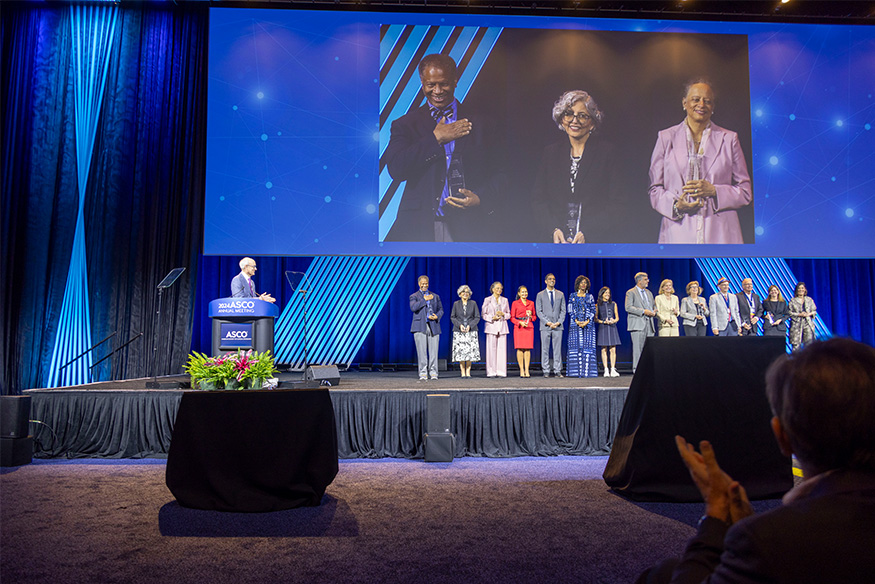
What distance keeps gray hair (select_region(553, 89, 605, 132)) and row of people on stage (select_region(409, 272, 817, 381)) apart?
2.07 meters

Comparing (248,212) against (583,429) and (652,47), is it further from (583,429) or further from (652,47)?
(652,47)

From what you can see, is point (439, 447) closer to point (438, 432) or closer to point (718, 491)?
point (438, 432)

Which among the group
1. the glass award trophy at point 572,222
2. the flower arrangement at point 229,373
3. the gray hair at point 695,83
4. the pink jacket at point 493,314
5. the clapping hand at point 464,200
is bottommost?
the flower arrangement at point 229,373

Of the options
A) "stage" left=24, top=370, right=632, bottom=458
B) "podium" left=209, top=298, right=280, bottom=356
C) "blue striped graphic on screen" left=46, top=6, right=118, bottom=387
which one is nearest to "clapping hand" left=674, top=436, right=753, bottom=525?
"stage" left=24, top=370, right=632, bottom=458

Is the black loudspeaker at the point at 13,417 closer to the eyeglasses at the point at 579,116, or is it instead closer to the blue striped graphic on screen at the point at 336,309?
the blue striped graphic on screen at the point at 336,309

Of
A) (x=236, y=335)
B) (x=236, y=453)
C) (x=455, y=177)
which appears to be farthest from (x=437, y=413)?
(x=455, y=177)

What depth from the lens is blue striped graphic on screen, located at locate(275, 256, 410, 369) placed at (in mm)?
9055

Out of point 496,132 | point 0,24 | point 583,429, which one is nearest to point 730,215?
point 496,132

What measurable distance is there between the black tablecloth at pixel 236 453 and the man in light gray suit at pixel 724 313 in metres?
6.24

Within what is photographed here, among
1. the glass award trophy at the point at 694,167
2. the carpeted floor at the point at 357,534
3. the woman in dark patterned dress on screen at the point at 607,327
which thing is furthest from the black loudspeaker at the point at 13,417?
the glass award trophy at the point at 694,167

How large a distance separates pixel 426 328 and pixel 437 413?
1986mm

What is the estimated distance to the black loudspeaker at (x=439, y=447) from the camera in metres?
4.98

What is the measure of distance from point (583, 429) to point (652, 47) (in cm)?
512

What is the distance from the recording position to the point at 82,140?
7.79m
